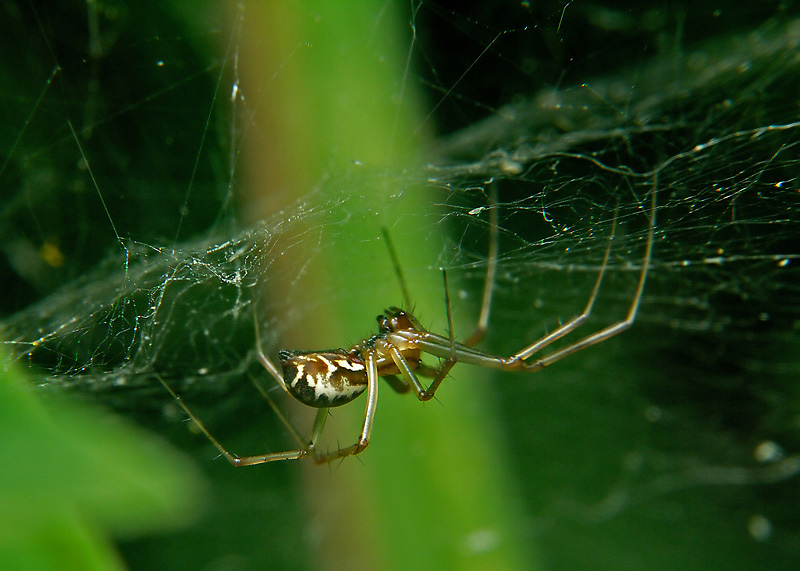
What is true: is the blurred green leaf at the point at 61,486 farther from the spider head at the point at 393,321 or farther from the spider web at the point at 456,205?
the spider head at the point at 393,321

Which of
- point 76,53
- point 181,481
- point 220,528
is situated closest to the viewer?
point 181,481

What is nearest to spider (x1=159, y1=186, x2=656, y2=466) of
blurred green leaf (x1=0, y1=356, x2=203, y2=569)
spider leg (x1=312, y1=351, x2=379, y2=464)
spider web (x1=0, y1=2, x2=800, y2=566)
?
spider leg (x1=312, y1=351, x2=379, y2=464)

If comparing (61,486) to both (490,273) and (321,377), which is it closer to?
(321,377)

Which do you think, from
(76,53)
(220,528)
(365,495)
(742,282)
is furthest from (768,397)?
(76,53)

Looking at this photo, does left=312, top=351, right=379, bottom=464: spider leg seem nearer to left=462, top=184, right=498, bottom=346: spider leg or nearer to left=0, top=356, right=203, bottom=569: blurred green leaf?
left=462, top=184, right=498, bottom=346: spider leg

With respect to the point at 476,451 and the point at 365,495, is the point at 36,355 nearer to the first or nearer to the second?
the point at 365,495

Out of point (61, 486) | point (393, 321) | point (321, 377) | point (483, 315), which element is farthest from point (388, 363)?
point (61, 486)

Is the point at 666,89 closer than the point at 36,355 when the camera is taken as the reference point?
No
